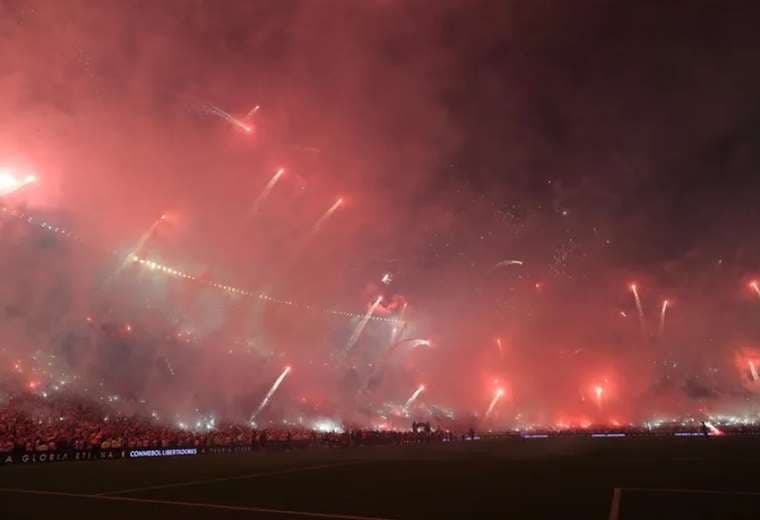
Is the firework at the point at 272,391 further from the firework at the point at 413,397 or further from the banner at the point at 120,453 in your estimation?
the banner at the point at 120,453

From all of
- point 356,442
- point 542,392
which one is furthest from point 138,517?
point 542,392

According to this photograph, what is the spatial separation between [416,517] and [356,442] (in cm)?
4024

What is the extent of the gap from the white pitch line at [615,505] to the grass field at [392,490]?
0.16 feet

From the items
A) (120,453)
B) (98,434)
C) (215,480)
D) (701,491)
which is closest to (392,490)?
(215,480)

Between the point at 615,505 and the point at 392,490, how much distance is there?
23.5ft

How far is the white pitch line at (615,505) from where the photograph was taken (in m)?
13.4

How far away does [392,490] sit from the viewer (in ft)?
60.0

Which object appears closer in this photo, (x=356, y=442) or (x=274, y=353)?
(x=356, y=442)

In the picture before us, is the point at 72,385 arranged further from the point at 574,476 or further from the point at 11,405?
the point at 574,476

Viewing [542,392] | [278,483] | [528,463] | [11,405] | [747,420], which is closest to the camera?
[278,483]

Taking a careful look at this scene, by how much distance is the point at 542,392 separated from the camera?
328 ft

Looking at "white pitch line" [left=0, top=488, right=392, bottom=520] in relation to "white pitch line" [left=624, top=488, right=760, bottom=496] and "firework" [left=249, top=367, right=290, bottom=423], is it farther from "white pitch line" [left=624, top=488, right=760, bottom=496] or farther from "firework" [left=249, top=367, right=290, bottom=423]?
"firework" [left=249, top=367, right=290, bottom=423]

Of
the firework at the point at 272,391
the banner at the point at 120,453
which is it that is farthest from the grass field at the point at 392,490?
the firework at the point at 272,391

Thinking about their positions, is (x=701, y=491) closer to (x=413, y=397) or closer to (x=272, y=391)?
(x=272, y=391)
